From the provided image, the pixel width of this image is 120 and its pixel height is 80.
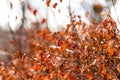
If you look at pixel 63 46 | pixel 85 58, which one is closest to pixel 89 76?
pixel 85 58

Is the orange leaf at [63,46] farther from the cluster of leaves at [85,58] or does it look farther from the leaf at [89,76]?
the leaf at [89,76]

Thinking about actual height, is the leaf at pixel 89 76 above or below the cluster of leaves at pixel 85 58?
below

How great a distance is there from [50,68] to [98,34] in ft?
3.84

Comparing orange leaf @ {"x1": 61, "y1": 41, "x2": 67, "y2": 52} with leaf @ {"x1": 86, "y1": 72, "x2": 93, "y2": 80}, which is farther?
orange leaf @ {"x1": 61, "y1": 41, "x2": 67, "y2": 52}

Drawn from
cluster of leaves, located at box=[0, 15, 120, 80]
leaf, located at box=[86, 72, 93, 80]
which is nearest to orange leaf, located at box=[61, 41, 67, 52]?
cluster of leaves, located at box=[0, 15, 120, 80]

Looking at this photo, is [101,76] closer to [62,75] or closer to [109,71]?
[109,71]

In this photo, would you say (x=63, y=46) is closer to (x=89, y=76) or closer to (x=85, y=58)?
(x=85, y=58)

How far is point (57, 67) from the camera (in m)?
6.21

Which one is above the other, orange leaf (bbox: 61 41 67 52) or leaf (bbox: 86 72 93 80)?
orange leaf (bbox: 61 41 67 52)

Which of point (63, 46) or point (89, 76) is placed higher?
point (63, 46)

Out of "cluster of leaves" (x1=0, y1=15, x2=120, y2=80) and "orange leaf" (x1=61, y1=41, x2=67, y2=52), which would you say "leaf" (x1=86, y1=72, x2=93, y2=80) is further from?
"orange leaf" (x1=61, y1=41, x2=67, y2=52)

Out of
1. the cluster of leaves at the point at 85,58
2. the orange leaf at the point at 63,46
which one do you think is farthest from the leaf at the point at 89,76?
the orange leaf at the point at 63,46

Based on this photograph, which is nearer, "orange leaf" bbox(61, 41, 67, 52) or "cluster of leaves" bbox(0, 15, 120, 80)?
"cluster of leaves" bbox(0, 15, 120, 80)

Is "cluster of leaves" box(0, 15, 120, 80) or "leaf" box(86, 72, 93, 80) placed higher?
"cluster of leaves" box(0, 15, 120, 80)
